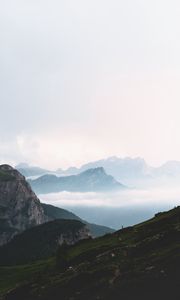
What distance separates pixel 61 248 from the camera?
4882 inches

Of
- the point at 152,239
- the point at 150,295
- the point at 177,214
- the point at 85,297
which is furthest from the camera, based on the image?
the point at 177,214

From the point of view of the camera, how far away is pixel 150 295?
67750mm

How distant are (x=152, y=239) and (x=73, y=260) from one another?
29.3 m

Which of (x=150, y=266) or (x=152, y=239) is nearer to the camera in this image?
(x=150, y=266)

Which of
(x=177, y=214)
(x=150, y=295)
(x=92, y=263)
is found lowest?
(x=150, y=295)

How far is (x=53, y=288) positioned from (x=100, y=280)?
43.9 feet

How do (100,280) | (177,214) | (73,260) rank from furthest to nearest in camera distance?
(177,214)
(73,260)
(100,280)

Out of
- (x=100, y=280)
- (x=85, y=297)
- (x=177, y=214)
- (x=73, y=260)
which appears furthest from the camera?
(x=177, y=214)

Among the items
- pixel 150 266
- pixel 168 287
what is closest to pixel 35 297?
pixel 150 266

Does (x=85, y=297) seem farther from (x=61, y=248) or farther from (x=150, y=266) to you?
(x=61, y=248)

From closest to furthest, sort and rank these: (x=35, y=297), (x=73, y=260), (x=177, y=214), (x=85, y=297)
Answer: (x=85, y=297)
(x=35, y=297)
(x=73, y=260)
(x=177, y=214)

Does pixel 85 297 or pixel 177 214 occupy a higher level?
pixel 177 214

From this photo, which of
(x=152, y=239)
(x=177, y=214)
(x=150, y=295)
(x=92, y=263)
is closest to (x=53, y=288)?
(x=92, y=263)

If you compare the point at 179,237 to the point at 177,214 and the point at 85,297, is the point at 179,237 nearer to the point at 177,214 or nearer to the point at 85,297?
the point at 85,297
